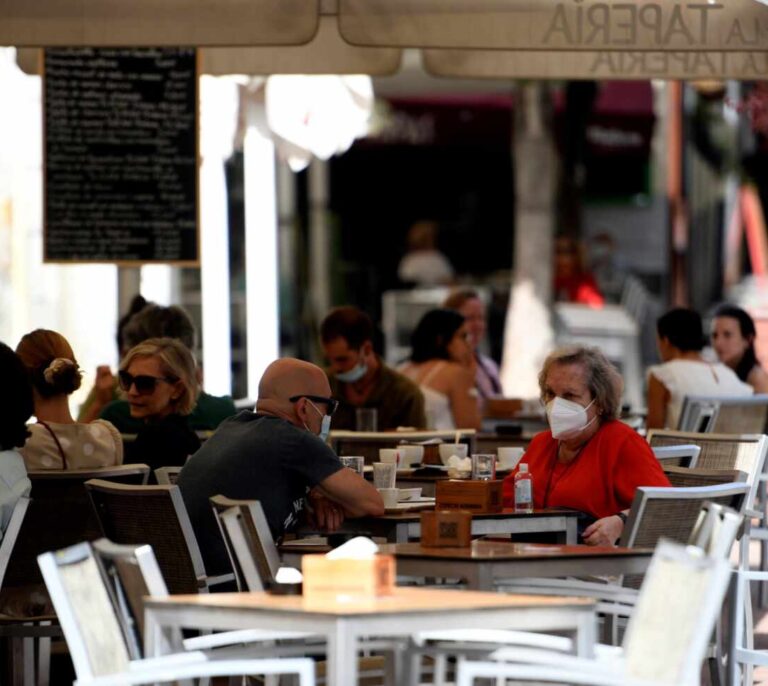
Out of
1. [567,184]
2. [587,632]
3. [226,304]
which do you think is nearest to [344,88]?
[226,304]

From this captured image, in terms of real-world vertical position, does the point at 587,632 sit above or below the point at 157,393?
below

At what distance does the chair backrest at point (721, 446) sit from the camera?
293 inches

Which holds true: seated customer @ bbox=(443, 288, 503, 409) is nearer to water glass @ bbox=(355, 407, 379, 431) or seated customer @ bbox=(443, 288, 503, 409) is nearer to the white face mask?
water glass @ bbox=(355, 407, 379, 431)

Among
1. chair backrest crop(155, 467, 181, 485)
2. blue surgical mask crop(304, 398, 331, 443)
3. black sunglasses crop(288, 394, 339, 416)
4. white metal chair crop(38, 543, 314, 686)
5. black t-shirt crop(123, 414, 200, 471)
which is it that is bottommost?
white metal chair crop(38, 543, 314, 686)

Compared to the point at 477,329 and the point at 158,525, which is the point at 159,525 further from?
the point at 477,329

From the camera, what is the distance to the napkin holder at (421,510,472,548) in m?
4.88

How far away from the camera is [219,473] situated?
5699 mm

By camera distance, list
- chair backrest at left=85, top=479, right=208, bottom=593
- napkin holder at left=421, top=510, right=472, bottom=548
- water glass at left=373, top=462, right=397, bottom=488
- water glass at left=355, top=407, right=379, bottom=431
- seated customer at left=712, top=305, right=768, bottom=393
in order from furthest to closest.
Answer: seated customer at left=712, top=305, right=768, bottom=393, water glass at left=355, top=407, right=379, bottom=431, water glass at left=373, top=462, right=397, bottom=488, chair backrest at left=85, top=479, right=208, bottom=593, napkin holder at left=421, top=510, right=472, bottom=548

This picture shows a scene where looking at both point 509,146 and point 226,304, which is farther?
point 509,146

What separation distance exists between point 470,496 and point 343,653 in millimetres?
2050

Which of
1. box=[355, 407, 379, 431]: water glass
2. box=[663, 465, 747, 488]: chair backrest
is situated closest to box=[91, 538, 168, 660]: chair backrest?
box=[663, 465, 747, 488]: chair backrest

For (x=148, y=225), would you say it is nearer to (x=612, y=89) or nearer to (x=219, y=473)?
(x=219, y=473)

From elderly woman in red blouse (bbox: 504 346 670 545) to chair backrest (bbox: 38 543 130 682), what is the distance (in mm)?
2131

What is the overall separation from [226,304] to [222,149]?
1.04 m
